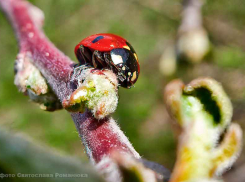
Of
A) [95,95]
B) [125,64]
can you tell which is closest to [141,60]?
[125,64]

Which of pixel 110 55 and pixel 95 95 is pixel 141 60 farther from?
pixel 95 95

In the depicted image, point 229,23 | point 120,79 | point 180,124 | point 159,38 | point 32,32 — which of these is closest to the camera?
point 180,124

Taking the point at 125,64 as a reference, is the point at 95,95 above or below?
below

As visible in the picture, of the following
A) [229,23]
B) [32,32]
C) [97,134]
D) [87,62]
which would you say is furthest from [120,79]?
[229,23]

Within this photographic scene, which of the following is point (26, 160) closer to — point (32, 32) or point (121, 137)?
point (121, 137)

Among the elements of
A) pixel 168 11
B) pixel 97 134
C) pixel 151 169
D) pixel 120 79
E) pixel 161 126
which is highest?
pixel 168 11

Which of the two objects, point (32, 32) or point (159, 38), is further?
point (159, 38)
